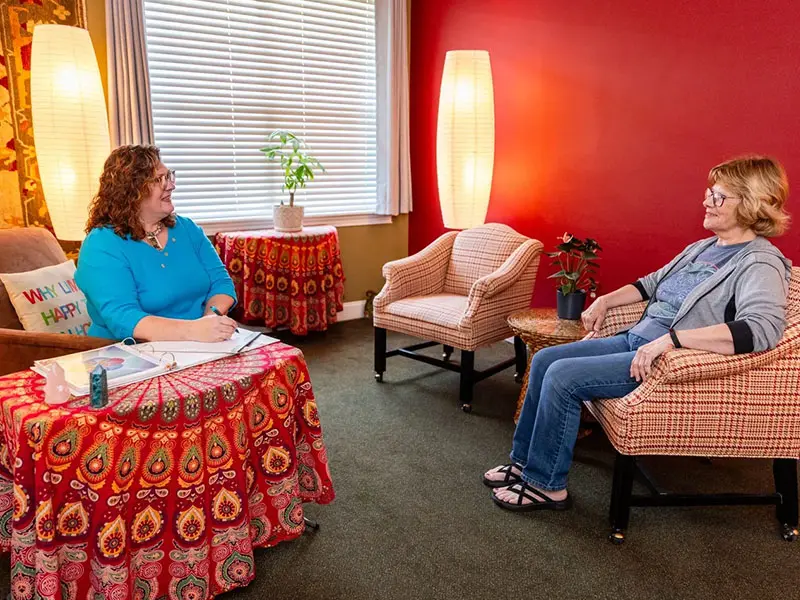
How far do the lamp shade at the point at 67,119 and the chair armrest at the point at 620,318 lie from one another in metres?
2.42

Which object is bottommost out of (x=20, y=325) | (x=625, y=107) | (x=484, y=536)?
(x=484, y=536)

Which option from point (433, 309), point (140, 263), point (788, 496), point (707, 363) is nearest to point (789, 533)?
point (788, 496)

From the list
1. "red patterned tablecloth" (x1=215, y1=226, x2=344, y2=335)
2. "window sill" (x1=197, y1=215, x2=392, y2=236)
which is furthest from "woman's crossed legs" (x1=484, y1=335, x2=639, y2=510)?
"window sill" (x1=197, y1=215, x2=392, y2=236)

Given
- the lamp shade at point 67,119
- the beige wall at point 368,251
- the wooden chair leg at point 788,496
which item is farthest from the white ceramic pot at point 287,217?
the wooden chair leg at point 788,496

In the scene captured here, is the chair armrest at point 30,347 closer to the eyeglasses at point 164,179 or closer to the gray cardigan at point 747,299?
the eyeglasses at point 164,179

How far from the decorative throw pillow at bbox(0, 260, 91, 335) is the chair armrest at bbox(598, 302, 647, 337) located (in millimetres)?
2018

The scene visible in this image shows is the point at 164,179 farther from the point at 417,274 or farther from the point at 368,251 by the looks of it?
the point at 368,251

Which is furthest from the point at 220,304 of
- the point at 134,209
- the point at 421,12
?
the point at 421,12

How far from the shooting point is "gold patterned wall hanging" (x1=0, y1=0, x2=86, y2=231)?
126 inches

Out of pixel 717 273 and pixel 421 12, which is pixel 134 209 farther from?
pixel 421 12

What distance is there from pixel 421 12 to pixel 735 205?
3.18m

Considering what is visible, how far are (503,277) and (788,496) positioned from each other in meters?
1.48

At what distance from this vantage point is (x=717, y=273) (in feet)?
6.86

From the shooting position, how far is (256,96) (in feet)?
13.6
